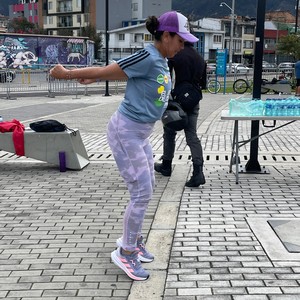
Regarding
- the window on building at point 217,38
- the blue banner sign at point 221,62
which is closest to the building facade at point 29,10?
the window on building at point 217,38

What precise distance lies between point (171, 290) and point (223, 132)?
770 centimetres

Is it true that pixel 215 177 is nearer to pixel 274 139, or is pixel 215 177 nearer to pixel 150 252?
pixel 150 252

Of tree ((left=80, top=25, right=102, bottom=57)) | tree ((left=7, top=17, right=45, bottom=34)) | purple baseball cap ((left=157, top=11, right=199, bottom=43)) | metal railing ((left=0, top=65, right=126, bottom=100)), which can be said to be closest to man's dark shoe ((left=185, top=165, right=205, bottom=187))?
purple baseball cap ((left=157, top=11, right=199, bottom=43))

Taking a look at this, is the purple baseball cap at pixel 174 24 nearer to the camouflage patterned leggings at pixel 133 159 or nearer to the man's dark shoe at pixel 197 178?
the camouflage patterned leggings at pixel 133 159

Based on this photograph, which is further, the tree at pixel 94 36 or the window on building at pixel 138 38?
the window on building at pixel 138 38

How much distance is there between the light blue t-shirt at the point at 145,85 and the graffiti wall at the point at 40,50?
28787mm

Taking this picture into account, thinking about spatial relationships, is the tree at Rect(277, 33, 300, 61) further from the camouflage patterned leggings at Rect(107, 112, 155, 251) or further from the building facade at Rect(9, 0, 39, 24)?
the building facade at Rect(9, 0, 39, 24)

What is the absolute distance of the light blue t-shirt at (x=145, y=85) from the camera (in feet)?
11.0

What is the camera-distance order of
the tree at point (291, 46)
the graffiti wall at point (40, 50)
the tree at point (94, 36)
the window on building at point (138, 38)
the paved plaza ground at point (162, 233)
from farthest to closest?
the window on building at point (138, 38) < the tree at point (94, 36) < the graffiti wall at point (40, 50) < the tree at point (291, 46) < the paved plaza ground at point (162, 233)

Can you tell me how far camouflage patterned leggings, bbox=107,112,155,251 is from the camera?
3.49m

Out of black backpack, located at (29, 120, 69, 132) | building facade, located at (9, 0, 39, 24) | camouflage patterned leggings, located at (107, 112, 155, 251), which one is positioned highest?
building facade, located at (9, 0, 39, 24)

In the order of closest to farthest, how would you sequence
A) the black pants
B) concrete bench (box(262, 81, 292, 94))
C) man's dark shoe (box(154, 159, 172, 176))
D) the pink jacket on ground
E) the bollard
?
the black pants < man's dark shoe (box(154, 159, 172, 176)) < the pink jacket on ground < the bollard < concrete bench (box(262, 81, 292, 94))

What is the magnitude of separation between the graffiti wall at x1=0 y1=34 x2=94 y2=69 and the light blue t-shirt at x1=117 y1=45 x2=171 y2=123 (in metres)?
28.8

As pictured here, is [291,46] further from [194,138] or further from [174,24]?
[174,24]
